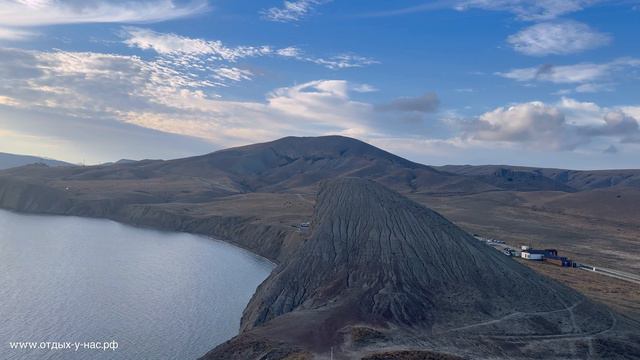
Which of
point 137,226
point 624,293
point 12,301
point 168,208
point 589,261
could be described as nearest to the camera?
point 12,301

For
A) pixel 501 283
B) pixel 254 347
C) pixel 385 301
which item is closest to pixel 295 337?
pixel 254 347

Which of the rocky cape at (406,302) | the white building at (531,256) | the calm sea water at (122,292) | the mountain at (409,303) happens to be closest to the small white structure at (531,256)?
the white building at (531,256)

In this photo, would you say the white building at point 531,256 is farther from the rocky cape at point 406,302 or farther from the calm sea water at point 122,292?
the calm sea water at point 122,292

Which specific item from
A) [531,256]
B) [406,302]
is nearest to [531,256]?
[531,256]

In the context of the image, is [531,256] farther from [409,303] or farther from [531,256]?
[409,303]

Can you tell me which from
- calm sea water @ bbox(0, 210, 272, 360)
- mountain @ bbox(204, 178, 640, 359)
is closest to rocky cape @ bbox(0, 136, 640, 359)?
mountain @ bbox(204, 178, 640, 359)

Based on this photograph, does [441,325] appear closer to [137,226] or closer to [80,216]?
[137,226]

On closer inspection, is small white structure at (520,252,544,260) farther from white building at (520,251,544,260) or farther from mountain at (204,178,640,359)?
mountain at (204,178,640,359)
